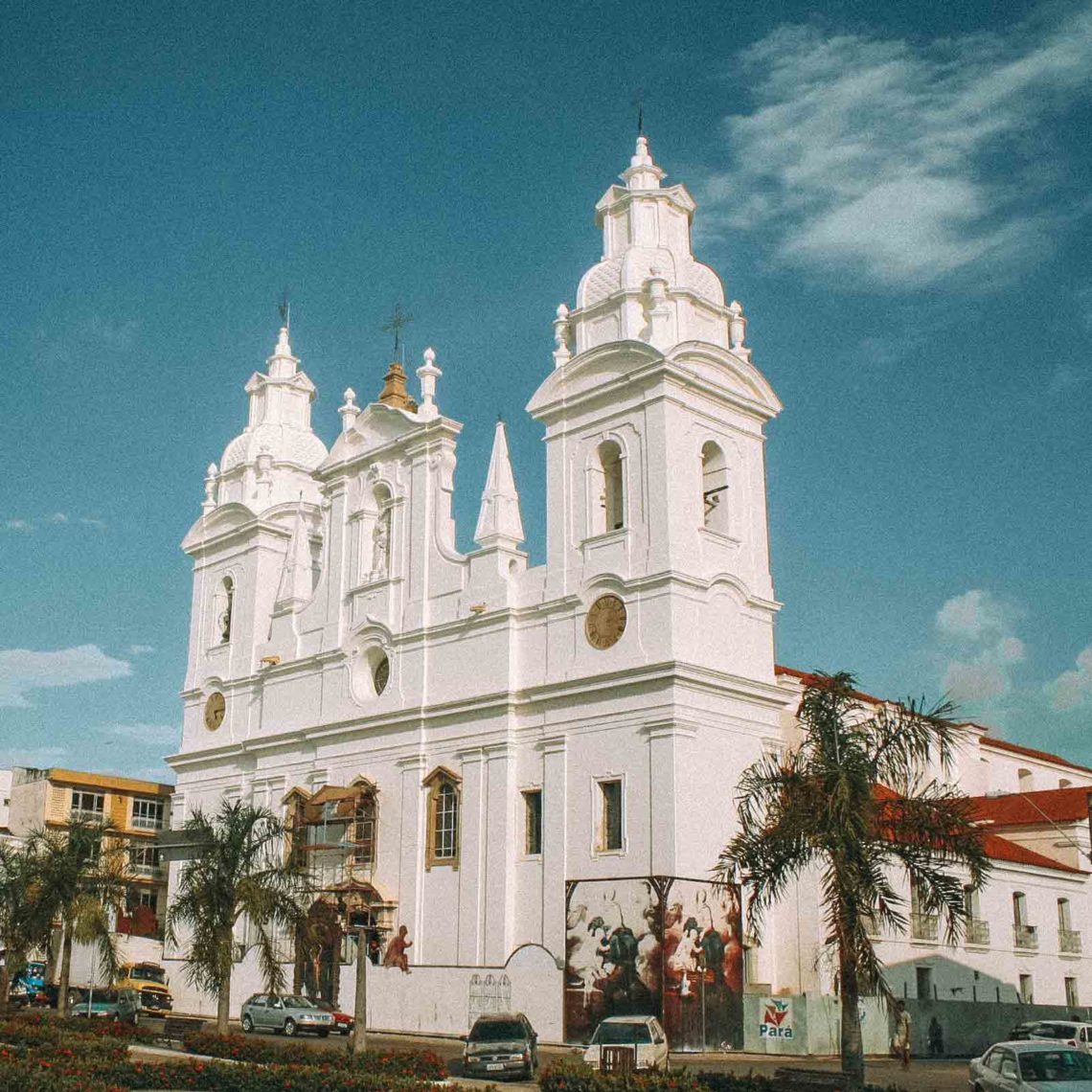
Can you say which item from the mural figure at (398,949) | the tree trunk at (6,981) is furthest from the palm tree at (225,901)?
the tree trunk at (6,981)

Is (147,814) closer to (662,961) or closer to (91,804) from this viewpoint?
(91,804)

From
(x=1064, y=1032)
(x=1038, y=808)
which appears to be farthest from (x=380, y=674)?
(x=1038, y=808)

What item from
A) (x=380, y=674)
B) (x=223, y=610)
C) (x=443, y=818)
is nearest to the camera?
(x=443, y=818)

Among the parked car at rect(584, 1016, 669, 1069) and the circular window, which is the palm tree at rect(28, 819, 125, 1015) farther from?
the parked car at rect(584, 1016, 669, 1069)

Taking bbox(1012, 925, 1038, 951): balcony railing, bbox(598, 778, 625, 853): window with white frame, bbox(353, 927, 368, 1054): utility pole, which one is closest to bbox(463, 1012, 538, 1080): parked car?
bbox(353, 927, 368, 1054): utility pole

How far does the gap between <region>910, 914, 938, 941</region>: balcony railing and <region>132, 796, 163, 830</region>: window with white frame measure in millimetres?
44730

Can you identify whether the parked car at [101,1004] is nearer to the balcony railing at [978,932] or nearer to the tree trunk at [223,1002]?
the tree trunk at [223,1002]

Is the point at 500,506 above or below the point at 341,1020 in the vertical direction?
above

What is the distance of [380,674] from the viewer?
43188mm

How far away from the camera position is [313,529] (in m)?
50.3

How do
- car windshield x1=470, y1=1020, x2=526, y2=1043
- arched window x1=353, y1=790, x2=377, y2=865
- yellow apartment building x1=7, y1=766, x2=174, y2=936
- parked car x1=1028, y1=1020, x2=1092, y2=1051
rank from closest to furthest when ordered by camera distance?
car windshield x1=470, y1=1020, x2=526, y2=1043 < parked car x1=1028, y1=1020, x2=1092, y2=1051 < arched window x1=353, y1=790, x2=377, y2=865 < yellow apartment building x1=7, y1=766, x2=174, y2=936

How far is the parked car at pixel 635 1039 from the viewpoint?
24858 mm

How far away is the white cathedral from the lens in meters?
33.6

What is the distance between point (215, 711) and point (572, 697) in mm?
18594
